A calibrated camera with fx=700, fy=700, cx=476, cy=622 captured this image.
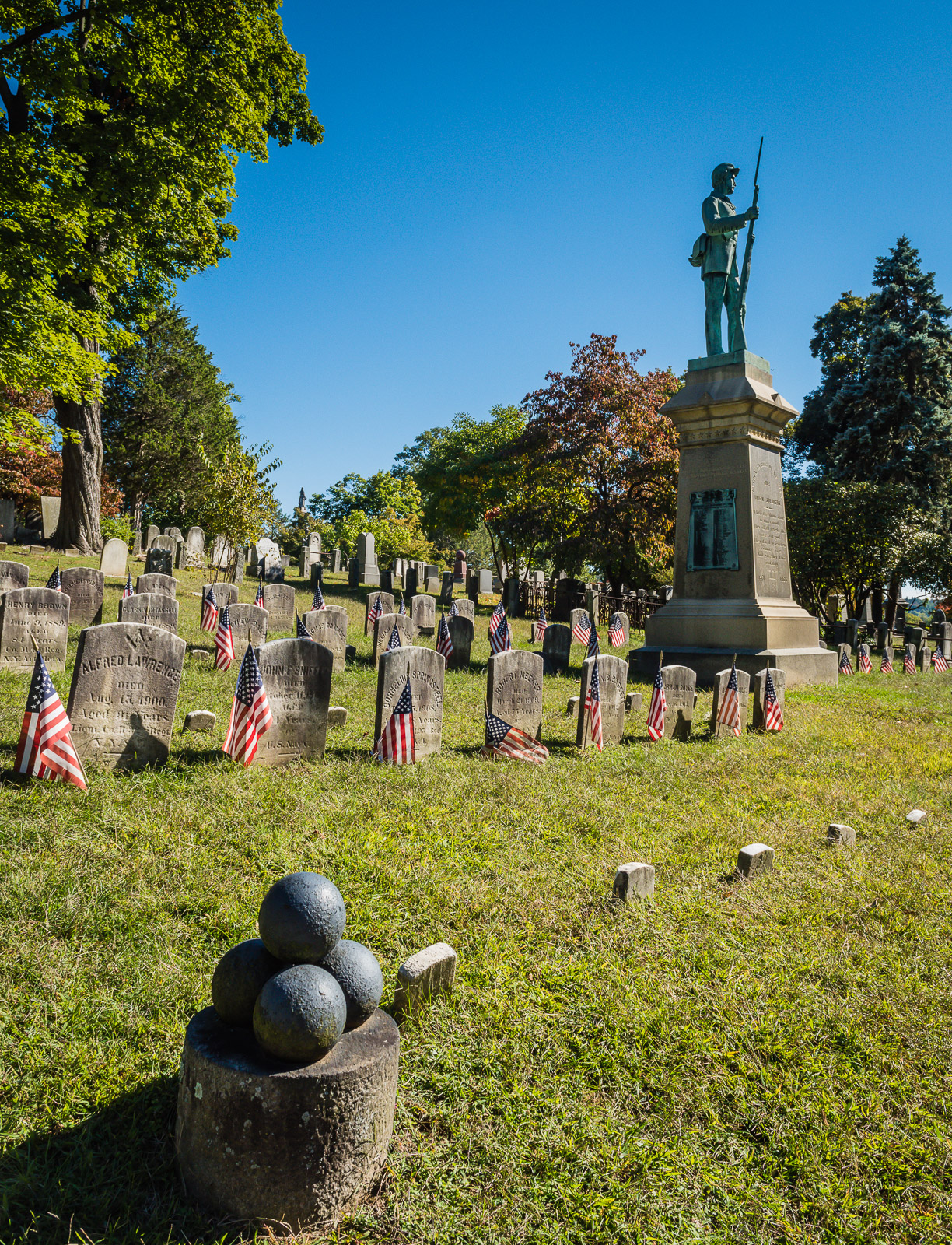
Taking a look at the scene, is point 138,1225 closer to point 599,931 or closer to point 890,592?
point 599,931

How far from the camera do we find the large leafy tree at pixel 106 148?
522 inches

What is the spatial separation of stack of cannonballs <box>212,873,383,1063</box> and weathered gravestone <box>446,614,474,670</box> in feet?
33.3

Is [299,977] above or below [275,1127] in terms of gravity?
above

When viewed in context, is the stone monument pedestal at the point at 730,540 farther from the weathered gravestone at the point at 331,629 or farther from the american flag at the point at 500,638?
the weathered gravestone at the point at 331,629

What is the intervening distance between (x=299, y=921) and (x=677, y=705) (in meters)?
7.35

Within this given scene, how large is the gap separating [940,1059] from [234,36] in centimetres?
2173

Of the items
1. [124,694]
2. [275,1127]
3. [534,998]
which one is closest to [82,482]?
[124,694]

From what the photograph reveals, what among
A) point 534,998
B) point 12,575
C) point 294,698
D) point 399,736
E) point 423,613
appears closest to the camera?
point 534,998

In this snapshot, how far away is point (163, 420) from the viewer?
37281 millimetres

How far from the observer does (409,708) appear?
6.57 meters

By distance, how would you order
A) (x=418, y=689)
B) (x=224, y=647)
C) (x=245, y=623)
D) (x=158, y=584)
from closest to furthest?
(x=418, y=689) < (x=224, y=647) < (x=245, y=623) < (x=158, y=584)

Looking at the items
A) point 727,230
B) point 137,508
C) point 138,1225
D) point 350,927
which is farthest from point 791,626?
point 137,508

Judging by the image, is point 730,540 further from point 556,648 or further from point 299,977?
point 299,977

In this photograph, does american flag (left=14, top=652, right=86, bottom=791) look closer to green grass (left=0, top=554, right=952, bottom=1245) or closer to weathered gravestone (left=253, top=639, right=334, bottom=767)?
green grass (left=0, top=554, right=952, bottom=1245)
